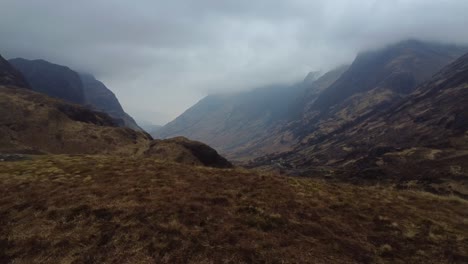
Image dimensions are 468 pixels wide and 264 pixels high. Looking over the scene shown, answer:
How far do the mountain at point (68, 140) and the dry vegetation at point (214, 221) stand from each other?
105066 mm

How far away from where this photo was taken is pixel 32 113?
184 meters

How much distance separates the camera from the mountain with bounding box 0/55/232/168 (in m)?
153

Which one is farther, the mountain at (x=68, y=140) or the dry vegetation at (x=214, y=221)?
the mountain at (x=68, y=140)

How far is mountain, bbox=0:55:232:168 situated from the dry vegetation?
105066mm

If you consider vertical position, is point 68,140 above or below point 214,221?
above

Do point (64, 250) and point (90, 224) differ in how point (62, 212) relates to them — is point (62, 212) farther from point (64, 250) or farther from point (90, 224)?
point (64, 250)

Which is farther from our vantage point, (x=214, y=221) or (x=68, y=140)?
(x=68, y=140)

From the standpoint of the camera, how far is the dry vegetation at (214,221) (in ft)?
75.2

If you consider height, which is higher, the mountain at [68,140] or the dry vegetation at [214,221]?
the mountain at [68,140]

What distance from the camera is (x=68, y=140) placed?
16988cm

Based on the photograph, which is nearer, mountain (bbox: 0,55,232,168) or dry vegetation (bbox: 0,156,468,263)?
dry vegetation (bbox: 0,156,468,263)

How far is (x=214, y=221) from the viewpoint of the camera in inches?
1077

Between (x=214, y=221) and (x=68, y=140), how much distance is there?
6485 inches

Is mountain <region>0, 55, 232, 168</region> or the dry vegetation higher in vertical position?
mountain <region>0, 55, 232, 168</region>
